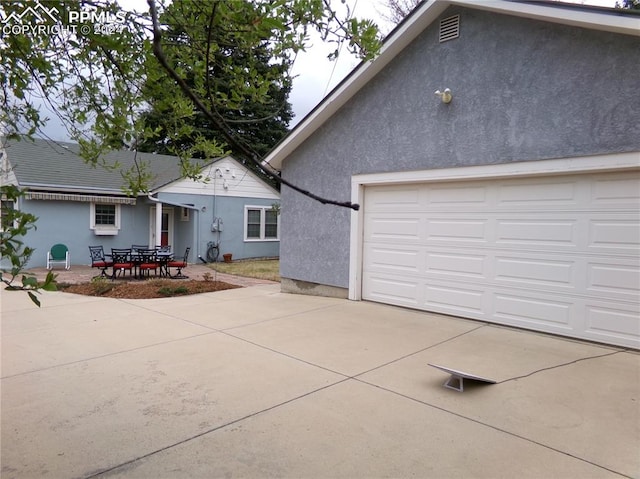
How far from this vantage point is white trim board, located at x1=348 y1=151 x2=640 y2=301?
5570 mm

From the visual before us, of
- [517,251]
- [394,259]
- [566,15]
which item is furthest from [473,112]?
[394,259]

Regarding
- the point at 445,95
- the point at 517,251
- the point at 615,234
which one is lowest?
the point at 517,251

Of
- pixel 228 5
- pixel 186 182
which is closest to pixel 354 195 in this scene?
pixel 228 5

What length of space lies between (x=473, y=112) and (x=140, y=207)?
46.0ft

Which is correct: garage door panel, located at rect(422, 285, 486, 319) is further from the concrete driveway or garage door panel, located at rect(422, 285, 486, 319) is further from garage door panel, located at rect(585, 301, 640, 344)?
garage door panel, located at rect(585, 301, 640, 344)

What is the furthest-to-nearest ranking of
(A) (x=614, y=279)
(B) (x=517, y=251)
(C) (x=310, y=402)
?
(B) (x=517, y=251) < (A) (x=614, y=279) < (C) (x=310, y=402)

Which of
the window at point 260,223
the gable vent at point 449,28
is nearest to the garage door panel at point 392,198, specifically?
the gable vent at point 449,28

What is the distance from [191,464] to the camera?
297 centimetres

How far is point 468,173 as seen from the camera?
6.95 meters

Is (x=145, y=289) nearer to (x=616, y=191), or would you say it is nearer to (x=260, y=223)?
(x=616, y=191)

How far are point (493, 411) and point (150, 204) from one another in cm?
1620

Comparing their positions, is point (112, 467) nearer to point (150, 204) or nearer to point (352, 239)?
point (352, 239)

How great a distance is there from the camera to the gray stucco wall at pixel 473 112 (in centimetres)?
565

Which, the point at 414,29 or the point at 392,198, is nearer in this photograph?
the point at 414,29
